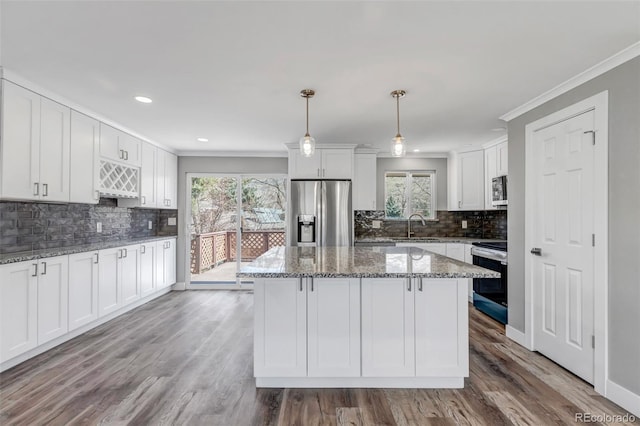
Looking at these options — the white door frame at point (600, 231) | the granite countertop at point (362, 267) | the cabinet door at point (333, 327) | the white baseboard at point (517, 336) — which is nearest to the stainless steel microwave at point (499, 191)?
the white baseboard at point (517, 336)

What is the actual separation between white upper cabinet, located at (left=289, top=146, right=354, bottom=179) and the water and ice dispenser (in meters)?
0.59

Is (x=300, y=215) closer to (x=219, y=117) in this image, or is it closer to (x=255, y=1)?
(x=219, y=117)

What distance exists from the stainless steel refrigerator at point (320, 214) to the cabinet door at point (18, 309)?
2.71m

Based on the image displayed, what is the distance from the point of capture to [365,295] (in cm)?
221

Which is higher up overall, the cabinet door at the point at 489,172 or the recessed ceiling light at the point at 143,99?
the recessed ceiling light at the point at 143,99

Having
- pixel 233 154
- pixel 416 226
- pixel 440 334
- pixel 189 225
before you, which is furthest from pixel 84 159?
pixel 416 226

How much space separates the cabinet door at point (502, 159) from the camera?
4.09 metres

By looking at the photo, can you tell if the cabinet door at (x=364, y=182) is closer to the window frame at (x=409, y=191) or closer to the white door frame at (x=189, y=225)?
the window frame at (x=409, y=191)

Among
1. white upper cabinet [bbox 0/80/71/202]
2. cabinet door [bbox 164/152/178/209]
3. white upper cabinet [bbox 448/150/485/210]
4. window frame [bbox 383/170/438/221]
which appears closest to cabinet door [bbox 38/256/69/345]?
white upper cabinet [bbox 0/80/71/202]

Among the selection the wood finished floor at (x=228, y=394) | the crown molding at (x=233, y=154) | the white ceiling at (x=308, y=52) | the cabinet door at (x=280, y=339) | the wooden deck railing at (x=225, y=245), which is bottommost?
Answer: the wood finished floor at (x=228, y=394)

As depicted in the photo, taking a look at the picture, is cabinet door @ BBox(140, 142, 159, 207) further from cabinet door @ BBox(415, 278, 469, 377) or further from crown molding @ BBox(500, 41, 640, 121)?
crown molding @ BBox(500, 41, 640, 121)

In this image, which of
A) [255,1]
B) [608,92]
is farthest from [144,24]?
[608,92]

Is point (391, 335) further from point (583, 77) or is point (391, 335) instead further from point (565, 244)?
point (583, 77)

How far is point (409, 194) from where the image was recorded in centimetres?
528
